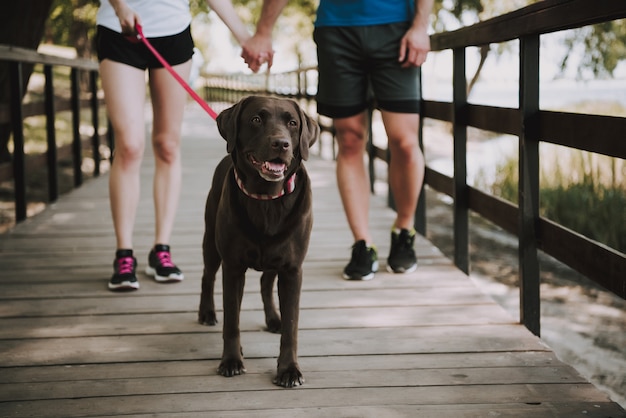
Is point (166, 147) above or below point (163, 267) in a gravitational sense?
above

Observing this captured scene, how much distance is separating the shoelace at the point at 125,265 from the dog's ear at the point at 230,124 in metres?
1.35

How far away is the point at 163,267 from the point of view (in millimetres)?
3871

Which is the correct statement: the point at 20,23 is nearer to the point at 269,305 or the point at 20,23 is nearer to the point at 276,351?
the point at 269,305

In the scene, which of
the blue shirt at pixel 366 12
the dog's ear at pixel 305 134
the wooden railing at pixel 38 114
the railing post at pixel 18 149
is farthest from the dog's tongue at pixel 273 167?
the railing post at pixel 18 149

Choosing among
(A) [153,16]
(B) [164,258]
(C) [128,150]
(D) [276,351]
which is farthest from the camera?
(B) [164,258]

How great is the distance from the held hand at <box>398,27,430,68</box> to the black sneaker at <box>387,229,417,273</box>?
838 mm

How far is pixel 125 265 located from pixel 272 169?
1532mm

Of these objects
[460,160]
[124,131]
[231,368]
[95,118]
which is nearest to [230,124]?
[231,368]

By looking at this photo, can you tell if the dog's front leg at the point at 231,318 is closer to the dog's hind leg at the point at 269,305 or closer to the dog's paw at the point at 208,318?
the dog's hind leg at the point at 269,305

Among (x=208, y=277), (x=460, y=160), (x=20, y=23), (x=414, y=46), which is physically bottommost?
(x=208, y=277)

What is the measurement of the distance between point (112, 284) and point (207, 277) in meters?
0.78

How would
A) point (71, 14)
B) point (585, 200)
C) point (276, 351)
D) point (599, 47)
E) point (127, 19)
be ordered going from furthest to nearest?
point (71, 14)
point (599, 47)
point (585, 200)
point (127, 19)
point (276, 351)

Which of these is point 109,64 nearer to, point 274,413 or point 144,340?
point 144,340

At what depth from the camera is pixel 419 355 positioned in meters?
2.83
